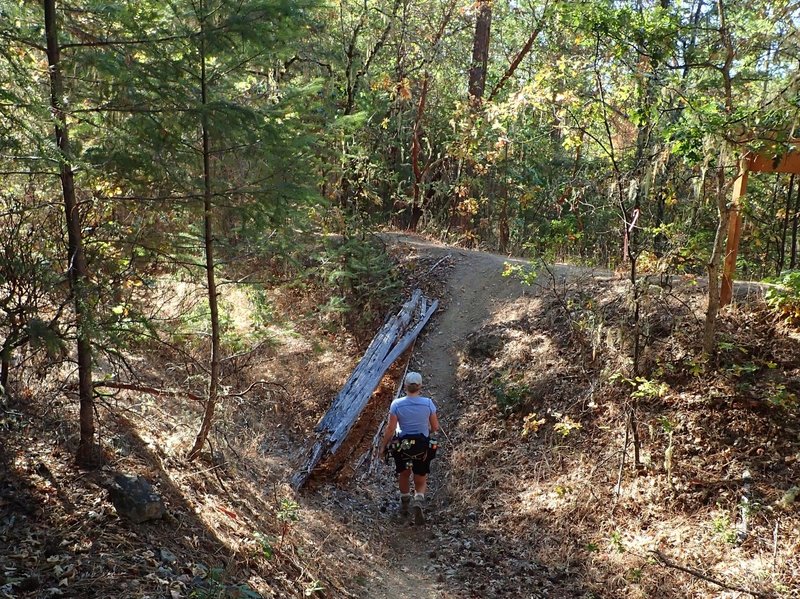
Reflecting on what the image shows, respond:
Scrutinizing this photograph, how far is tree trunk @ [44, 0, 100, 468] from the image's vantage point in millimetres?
4742

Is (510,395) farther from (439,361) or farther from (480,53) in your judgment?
(480,53)

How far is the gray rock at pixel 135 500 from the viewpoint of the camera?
16.5 feet

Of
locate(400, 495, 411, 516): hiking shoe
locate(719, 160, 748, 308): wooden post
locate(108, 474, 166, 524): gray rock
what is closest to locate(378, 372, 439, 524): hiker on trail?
locate(400, 495, 411, 516): hiking shoe

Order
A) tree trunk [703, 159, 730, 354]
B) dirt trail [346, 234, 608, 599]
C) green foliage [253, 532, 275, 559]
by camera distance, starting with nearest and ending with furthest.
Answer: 1. green foliage [253, 532, 275, 559]
2. dirt trail [346, 234, 608, 599]
3. tree trunk [703, 159, 730, 354]

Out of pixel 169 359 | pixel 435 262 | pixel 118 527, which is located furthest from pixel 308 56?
→ pixel 118 527

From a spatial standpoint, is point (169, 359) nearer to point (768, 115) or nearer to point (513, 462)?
point (513, 462)

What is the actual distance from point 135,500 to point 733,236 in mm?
8185

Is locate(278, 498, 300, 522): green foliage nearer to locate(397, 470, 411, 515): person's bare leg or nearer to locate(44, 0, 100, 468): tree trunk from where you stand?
locate(44, 0, 100, 468): tree trunk

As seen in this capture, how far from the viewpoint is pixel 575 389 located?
9812mm

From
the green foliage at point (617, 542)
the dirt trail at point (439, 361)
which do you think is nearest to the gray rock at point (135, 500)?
the dirt trail at point (439, 361)

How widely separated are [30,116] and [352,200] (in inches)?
499

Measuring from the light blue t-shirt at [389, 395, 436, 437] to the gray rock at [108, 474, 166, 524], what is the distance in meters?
3.65

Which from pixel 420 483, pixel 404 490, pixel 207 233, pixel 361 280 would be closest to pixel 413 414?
pixel 420 483

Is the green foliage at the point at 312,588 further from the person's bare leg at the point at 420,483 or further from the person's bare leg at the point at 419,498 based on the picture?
the person's bare leg at the point at 420,483
